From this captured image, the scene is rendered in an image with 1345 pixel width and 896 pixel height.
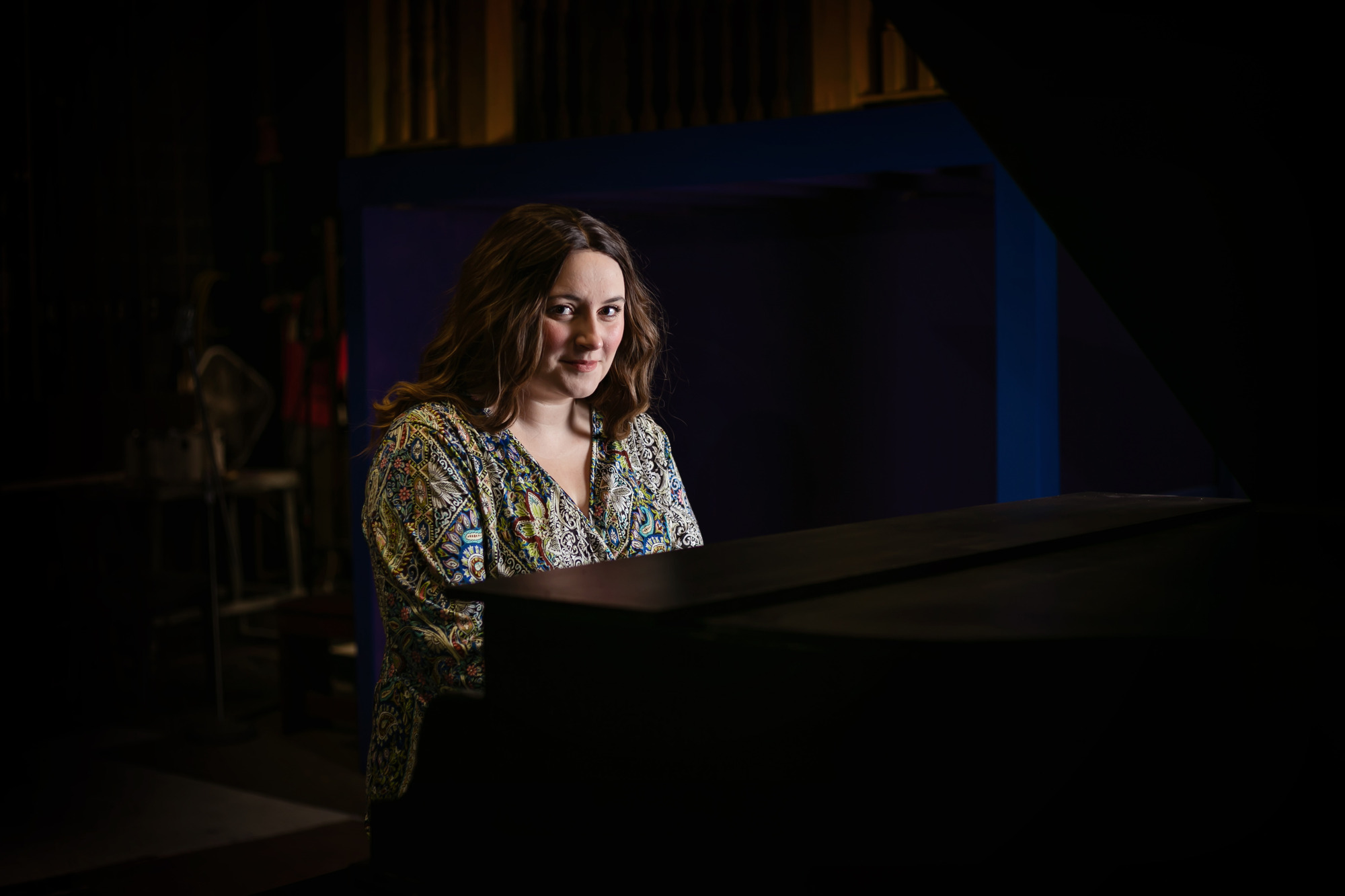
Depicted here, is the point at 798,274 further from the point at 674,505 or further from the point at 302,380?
the point at 302,380

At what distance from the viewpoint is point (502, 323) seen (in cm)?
225

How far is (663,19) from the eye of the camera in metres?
4.16

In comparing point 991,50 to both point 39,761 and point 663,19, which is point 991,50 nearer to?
point 663,19

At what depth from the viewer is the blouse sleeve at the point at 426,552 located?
195 cm

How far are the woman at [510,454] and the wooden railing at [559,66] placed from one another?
1736 mm

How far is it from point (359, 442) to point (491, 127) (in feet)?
3.39

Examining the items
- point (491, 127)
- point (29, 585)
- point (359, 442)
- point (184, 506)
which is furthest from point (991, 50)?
point (184, 506)

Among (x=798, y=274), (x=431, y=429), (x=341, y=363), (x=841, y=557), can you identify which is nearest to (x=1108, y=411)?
(x=798, y=274)

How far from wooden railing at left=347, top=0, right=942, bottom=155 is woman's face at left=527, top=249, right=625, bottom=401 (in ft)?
5.75

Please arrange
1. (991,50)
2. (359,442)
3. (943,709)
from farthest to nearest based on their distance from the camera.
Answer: (359,442) → (991,50) → (943,709)

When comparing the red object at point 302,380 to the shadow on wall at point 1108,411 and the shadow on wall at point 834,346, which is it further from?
the shadow on wall at point 1108,411

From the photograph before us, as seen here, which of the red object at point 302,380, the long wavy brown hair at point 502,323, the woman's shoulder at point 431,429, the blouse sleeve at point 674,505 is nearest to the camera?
the woman's shoulder at point 431,429

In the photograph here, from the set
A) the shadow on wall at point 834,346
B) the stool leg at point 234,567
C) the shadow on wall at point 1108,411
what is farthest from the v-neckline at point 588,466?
the stool leg at point 234,567

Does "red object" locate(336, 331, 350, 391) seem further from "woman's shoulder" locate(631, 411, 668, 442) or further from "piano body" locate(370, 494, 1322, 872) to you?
"piano body" locate(370, 494, 1322, 872)
